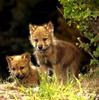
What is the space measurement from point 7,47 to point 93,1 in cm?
1002

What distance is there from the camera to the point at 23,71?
13633 mm

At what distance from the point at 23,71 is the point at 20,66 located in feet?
0.35

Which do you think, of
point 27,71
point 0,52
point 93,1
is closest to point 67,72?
point 27,71

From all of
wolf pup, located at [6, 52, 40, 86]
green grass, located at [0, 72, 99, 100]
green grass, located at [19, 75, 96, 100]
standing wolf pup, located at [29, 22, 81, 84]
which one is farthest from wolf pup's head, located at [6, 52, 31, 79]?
standing wolf pup, located at [29, 22, 81, 84]

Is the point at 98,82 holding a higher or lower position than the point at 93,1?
lower

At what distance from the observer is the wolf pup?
13.6 meters

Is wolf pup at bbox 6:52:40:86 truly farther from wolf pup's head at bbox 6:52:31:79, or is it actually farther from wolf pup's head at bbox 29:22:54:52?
wolf pup's head at bbox 29:22:54:52

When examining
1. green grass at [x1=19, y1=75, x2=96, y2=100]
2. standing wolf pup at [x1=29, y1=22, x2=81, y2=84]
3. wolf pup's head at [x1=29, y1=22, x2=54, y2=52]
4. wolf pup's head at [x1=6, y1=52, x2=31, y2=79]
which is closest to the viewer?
green grass at [x1=19, y1=75, x2=96, y2=100]

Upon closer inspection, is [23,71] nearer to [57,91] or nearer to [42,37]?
[57,91]

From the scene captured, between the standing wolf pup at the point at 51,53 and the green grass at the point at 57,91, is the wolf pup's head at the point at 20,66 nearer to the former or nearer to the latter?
the green grass at the point at 57,91

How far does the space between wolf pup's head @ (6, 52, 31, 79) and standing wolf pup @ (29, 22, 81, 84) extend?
49.4 inches

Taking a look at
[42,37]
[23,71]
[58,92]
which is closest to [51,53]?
[42,37]

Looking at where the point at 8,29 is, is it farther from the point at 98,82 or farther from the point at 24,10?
the point at 98,82

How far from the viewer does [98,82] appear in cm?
1312
